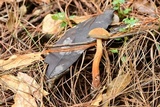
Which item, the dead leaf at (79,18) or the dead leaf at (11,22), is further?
the dead leaf at (11,22)

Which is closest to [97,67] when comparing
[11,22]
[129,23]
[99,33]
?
[99,33]

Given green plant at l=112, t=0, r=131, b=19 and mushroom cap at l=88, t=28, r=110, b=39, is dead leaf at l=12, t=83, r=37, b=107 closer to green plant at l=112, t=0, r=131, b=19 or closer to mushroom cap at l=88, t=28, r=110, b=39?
mushroom cap at l=88, t=28, r=110, b=39

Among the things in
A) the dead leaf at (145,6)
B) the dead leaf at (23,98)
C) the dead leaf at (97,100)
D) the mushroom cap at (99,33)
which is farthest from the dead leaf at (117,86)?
the dead leaf at (145,6)

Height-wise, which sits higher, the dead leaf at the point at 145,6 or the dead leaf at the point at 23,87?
the dead leaf at the point at 145,6

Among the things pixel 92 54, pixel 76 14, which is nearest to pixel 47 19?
pixel 76 14

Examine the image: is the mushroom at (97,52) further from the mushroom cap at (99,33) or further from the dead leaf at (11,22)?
the dead leaf at (11,22)

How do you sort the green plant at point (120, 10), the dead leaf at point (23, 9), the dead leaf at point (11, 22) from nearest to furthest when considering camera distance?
the green plant at point (120, 10) < the dead leaf at point (11, 22) < the dead leaf at point (23, 9)
